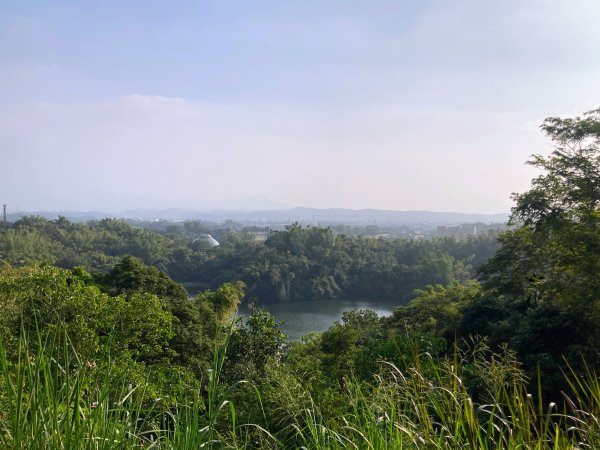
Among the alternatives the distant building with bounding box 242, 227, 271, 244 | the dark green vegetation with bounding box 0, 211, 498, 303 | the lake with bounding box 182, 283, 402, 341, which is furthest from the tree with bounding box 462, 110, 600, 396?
the distant building with bounding box 242, 227, 271, 244

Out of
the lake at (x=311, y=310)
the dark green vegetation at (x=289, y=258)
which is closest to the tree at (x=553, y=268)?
the lake at (x=311, y=310)

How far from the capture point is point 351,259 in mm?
36906

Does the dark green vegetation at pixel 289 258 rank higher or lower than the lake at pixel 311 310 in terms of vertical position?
higher

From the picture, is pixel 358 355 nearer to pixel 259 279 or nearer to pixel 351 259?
pixel 259 279

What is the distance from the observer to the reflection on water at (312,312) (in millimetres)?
22797

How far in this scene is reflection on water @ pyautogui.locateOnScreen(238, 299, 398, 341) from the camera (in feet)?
74.8

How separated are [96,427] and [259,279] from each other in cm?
3115

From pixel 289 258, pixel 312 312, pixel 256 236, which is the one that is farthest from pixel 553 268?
pixel 256 236

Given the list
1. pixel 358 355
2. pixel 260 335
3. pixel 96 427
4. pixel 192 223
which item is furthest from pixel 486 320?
pixel 192 223

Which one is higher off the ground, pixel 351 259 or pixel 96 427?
pixel 96 427

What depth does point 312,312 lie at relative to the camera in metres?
28.6

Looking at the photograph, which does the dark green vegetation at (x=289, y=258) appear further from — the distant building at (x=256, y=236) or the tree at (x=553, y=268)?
the tree at (x=553, y=268)

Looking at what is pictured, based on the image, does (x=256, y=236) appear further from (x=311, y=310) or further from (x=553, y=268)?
(x=553, y=268)

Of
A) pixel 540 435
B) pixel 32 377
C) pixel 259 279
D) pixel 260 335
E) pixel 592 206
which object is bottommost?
pixel 259 279
